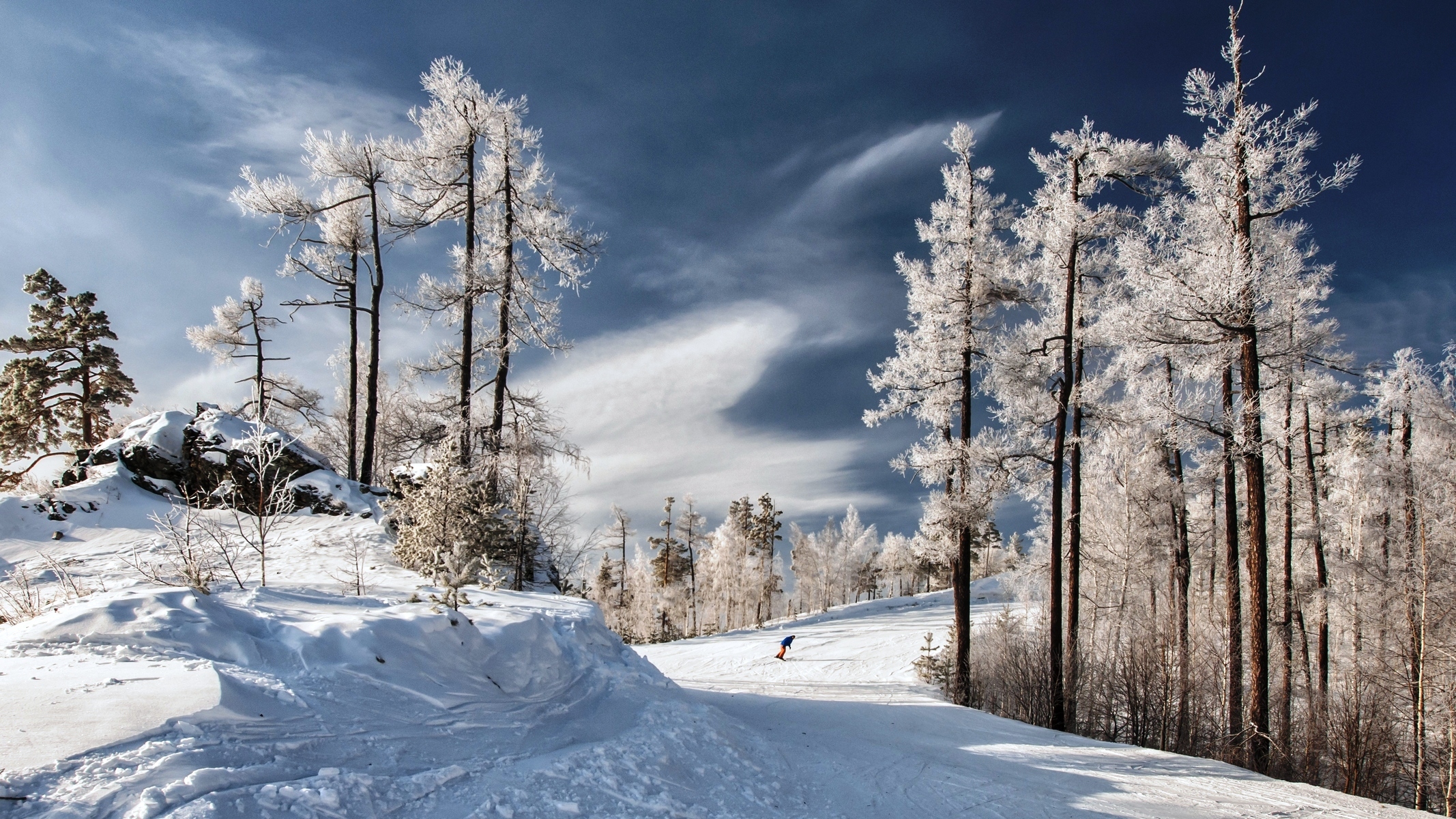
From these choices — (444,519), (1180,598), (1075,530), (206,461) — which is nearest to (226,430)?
(206,461)

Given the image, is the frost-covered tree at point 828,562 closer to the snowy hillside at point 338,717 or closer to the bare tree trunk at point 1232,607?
the bare tree trunk at point 1232,607

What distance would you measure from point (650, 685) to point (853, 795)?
2.41m

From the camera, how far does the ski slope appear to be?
5.30 metres

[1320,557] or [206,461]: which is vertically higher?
[206,461]

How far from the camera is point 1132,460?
1873 cm

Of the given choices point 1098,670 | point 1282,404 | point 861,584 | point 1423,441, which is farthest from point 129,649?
point 861,584

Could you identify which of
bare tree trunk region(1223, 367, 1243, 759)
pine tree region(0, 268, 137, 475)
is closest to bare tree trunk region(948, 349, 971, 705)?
bare tree trunk region(1223, 367, 1243, 759)

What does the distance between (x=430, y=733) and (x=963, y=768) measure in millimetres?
5359

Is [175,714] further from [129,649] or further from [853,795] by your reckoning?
[853,795]

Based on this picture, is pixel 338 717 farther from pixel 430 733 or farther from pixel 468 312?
pixel 468 312

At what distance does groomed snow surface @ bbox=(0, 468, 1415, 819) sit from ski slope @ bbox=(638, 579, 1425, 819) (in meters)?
0.04

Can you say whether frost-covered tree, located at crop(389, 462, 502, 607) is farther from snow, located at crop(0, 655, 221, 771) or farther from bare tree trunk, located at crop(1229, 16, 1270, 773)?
bare tree trunk, located at crop(1229, 16, 1270, 773)

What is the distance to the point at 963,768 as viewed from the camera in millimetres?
6473

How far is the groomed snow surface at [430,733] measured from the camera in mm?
2768
